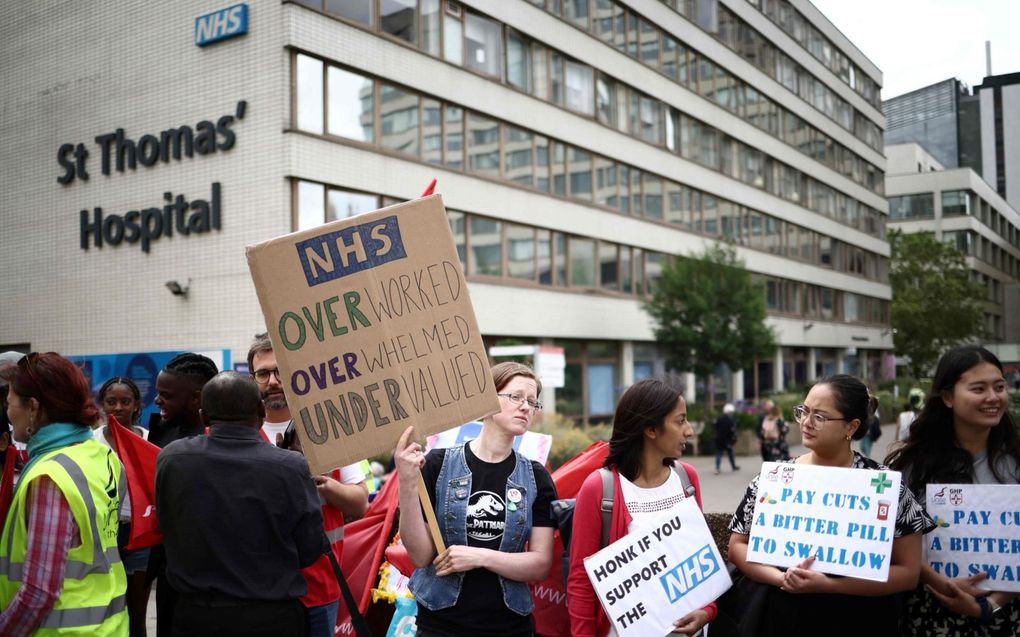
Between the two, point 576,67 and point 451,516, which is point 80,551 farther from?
point 576,67

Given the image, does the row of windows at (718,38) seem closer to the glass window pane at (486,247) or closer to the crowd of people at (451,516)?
the glass window pane at (486,247)

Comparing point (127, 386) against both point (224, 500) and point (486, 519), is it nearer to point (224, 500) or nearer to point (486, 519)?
point (224, 500)

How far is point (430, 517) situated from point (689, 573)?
1.07 meters

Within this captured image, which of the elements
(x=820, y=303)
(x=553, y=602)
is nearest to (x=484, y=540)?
(x=553, y=602)

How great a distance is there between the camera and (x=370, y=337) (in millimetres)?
3385

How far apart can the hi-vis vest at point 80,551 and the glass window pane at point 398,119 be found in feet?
57.3

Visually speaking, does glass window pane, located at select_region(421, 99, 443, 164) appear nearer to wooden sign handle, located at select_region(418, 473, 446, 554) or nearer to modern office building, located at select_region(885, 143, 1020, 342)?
wooden sign handle, located at select_region(418, 473, 446, 554)

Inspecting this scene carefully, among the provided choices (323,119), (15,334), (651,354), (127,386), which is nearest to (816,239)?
(651,354)

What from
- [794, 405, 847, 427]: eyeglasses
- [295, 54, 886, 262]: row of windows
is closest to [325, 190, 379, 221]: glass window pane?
[295, 54, 886, 262]: row of windows

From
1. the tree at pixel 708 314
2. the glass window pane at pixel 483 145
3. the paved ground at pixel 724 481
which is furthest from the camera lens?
the tree at pixel 708 314

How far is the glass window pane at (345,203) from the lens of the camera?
18.8 meters

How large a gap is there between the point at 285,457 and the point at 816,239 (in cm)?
4571

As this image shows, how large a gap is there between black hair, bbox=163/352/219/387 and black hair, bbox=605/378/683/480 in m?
2.29

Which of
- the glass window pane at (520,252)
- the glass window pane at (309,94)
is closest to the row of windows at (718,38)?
the glass window pane at (520,252)
